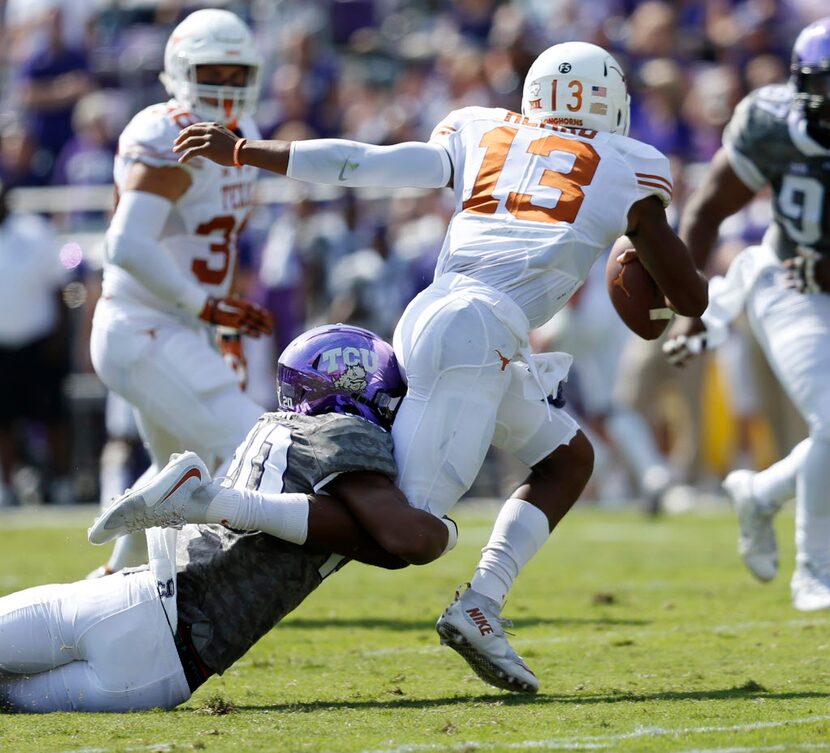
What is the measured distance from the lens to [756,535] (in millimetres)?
6664

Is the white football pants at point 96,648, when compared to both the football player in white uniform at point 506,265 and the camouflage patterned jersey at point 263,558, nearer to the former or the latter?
the camouflage patterned jersey at point 263,558

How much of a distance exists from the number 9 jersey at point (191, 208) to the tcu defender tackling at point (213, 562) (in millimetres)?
1831

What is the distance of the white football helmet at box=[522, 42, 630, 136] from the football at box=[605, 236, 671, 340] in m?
0.38

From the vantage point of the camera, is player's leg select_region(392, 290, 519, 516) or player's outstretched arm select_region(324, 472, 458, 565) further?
player's leg select_region(392, 290, 519, 516)

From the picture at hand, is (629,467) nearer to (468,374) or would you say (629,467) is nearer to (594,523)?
(594,523)

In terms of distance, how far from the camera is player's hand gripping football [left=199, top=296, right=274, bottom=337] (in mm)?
6082

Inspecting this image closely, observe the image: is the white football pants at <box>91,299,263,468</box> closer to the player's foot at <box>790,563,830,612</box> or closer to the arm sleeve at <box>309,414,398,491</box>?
the arm sleeve at <box>309,414,398,491</box>

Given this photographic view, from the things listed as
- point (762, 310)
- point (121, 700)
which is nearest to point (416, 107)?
point (762, 310)

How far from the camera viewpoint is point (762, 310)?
6.57 m

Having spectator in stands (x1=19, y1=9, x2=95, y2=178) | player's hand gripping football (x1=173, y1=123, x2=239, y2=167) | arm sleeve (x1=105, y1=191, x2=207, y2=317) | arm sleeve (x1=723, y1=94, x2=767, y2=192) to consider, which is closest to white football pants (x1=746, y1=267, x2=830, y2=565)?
arm sleeve (x1=723, y1=94, x2=767, y2=192)

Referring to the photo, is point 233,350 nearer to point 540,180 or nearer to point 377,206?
point 540,180

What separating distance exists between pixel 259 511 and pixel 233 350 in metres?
2.43

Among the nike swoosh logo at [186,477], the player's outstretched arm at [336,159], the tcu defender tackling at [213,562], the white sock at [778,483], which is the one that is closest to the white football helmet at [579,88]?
the player's outstretched arm at [336,159]

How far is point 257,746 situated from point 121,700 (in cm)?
65
